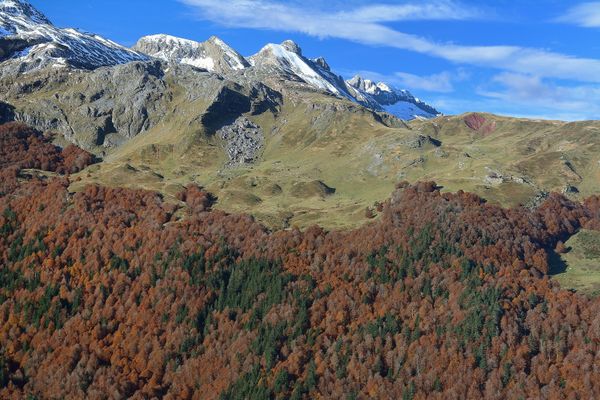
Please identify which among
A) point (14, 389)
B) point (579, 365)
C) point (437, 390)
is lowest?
point (14, 389)

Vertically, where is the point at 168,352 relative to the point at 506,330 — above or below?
below

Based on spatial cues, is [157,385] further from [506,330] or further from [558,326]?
[558,326]

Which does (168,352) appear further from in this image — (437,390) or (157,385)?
(437,390)

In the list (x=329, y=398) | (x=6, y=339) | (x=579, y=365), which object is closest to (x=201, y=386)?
(x=329, y=398)

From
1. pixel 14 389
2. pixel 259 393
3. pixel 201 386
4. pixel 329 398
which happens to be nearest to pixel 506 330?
pixel 329 398

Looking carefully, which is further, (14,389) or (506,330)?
(506,330)

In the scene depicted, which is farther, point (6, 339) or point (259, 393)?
point (6, 339)

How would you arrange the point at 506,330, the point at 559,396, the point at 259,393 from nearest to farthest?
the point at 559,396
the point at 259,393
the point at 506,330

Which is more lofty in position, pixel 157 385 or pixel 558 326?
pixel 558 326

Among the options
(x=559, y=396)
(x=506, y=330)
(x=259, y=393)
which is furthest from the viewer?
(x=506, y=330)
